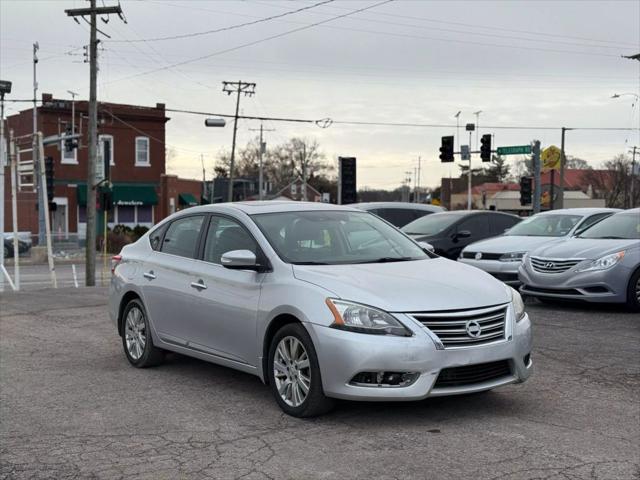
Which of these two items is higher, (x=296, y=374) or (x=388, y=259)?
(x=388, y=259)

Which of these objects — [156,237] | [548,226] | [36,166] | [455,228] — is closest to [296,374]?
[156,237]

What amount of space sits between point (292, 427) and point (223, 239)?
2.09 meters

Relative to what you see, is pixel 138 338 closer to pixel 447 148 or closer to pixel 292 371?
pixel 292 371

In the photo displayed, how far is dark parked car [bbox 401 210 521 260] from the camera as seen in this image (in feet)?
50.3

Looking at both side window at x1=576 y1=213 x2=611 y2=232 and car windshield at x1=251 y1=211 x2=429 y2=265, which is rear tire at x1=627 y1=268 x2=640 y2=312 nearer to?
side window at x1=576 y1=213 x2=611 y2=232

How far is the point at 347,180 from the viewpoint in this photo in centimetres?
2961

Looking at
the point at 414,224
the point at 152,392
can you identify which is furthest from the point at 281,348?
the point at 414,224

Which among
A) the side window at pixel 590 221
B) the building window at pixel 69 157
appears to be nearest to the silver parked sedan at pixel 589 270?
the side window at pixel 590 221

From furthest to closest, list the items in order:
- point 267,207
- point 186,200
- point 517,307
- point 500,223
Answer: point 186,200, point 500,223, point 267,207, point 517,307

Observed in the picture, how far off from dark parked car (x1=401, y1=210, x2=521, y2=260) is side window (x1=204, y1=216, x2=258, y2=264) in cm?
809

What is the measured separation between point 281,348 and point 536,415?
194cm

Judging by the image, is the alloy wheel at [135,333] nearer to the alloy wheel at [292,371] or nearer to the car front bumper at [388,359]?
the alloy wheel at [292,371]

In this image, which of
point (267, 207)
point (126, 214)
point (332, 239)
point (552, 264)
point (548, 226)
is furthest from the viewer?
point (126, 214)

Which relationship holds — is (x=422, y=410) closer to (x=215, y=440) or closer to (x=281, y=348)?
(x=281, y=348)
